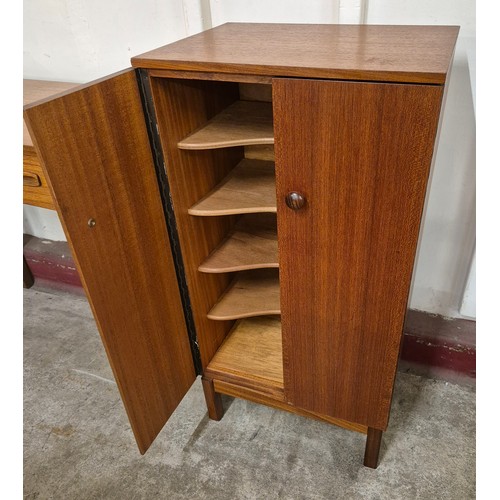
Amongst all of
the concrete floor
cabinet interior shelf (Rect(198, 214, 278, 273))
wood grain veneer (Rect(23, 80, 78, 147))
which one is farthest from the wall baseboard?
wood grain veneer (Rect(23, 80, 78, 147))

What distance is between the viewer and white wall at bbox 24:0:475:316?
1086mm

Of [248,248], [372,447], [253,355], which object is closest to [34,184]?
[248,248]

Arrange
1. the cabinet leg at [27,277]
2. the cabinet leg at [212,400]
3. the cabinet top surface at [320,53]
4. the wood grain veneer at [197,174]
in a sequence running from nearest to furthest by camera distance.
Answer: the cabinet top surface at [320,53] → the wood grain veneer at [197,174] → the cabinet leg at [212,400] → the cabinet leg at [27,277]

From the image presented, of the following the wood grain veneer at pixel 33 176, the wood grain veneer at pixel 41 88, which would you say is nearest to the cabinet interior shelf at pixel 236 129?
the wood grain veneer at pixel 33 176

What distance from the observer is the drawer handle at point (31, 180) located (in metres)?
1.21

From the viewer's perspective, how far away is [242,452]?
135cm

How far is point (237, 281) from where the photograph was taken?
134cm

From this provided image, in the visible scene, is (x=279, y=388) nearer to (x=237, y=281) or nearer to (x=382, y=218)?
(x=237, y=281)

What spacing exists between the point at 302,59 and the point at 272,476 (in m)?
1.10

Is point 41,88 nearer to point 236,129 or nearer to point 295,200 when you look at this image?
point 236,129

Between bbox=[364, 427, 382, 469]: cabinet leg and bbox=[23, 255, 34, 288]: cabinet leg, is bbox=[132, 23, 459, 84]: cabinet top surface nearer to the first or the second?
bbox=[364, 427, 382, 469]: cabinet leg

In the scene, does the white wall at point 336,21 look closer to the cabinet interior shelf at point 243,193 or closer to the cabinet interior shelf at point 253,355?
the cabinet interior shelf at point 243,193

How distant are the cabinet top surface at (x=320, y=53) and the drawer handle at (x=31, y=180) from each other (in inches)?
21.4

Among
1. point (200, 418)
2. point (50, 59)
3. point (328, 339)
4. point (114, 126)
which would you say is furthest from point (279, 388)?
point (50, 59)
